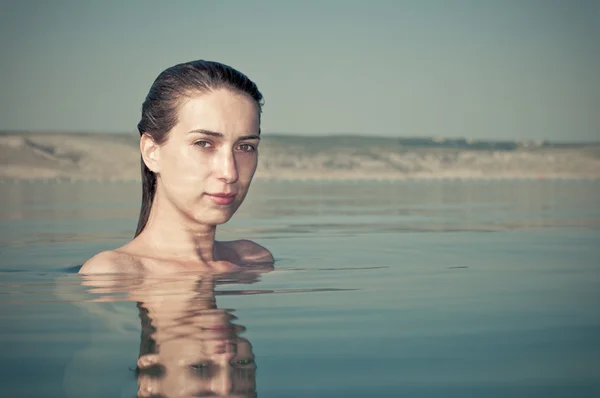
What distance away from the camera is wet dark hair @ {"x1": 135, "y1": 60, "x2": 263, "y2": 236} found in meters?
4.93

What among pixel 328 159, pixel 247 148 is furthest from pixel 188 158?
pixel 328 159

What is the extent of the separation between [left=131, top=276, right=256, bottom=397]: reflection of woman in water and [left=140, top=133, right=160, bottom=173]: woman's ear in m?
1.03

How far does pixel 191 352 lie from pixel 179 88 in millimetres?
2328

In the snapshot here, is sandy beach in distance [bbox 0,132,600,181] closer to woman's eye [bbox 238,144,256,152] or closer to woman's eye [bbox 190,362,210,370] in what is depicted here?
woman's eye [bbox 238,144,256,152]

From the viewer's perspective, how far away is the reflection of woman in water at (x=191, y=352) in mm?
2547

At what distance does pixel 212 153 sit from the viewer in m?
4.87

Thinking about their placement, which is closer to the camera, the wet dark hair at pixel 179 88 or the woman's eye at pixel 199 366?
the woman's eye at pixel 199 366

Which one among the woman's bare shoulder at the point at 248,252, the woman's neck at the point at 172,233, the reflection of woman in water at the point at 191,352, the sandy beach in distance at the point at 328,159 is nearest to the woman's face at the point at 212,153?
the woman's neck at the point at 172,233

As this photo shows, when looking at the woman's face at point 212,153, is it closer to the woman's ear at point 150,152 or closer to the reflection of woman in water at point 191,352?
the woman's ear at point 150,152

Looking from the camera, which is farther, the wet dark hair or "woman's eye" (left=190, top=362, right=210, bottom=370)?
the wet dark hair

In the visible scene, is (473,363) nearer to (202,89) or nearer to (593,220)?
(202,89)

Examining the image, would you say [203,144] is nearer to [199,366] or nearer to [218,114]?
[218,114]

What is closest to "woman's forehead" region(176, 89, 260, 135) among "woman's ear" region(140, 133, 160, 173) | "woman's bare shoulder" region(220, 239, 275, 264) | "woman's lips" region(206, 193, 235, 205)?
"woman's ear" region(140, 133, 160, 173)

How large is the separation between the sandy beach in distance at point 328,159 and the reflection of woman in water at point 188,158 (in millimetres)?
89511
